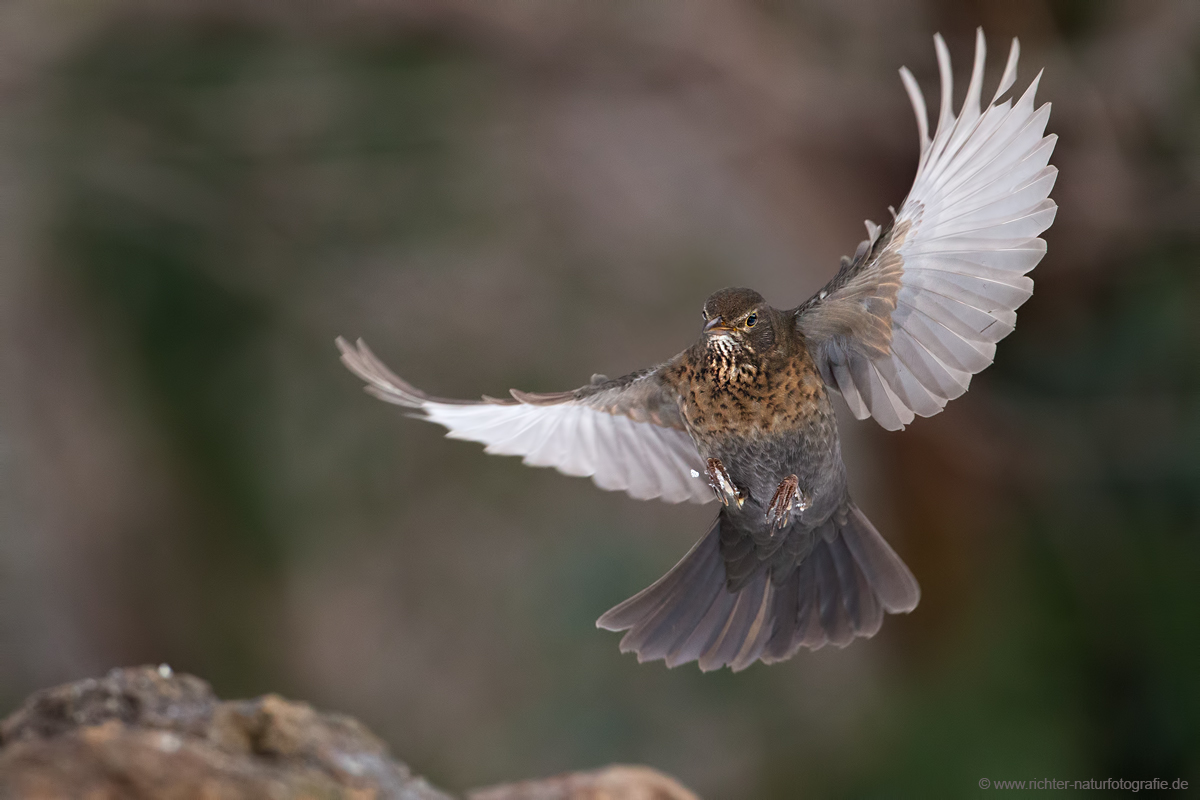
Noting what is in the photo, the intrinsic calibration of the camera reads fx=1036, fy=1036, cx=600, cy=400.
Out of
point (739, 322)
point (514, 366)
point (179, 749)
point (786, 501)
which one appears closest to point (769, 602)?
point (786, 501)

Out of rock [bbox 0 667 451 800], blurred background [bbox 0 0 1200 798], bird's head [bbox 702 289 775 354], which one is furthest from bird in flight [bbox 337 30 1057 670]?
blurred background [bbox 0 0 1200 798]

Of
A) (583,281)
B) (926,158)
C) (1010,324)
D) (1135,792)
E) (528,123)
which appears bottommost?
(1135,792)

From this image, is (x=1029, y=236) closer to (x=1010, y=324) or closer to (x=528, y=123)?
(x=1010, y=324)

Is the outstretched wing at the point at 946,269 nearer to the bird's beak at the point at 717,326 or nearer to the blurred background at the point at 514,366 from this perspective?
the bird's beak at the point at 717,326

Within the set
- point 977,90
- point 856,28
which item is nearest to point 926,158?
point 977,90

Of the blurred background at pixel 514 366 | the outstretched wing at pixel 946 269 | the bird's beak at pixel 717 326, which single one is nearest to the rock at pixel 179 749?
the bird's beak at pixel 717 326

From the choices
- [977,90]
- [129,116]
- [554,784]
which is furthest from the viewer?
[129,116]

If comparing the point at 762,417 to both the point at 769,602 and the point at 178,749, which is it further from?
the point at 178,749
